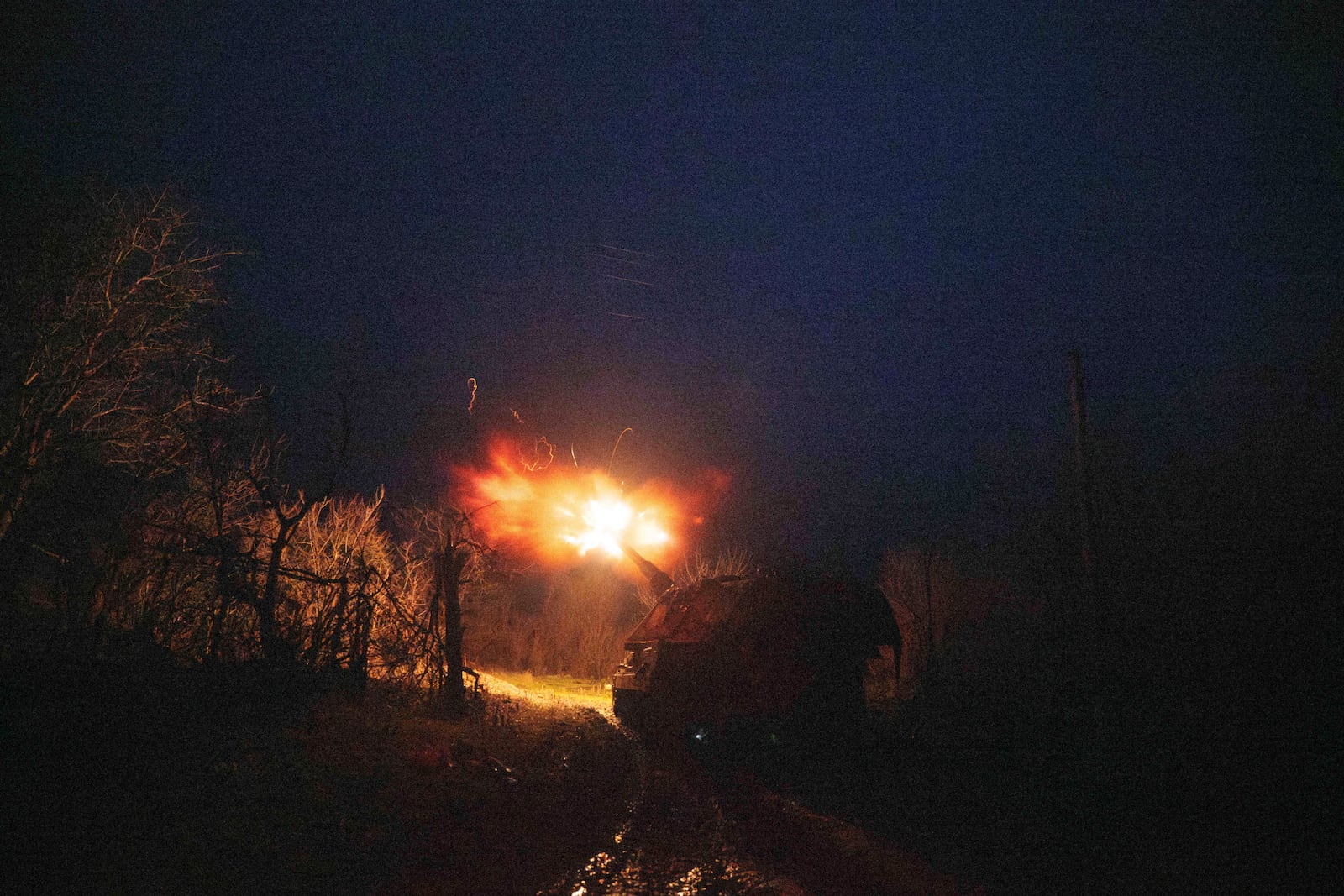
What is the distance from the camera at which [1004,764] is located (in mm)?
12047

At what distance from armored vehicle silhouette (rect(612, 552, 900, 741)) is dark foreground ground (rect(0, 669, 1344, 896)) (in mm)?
1669

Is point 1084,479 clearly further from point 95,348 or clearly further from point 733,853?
point 95,348

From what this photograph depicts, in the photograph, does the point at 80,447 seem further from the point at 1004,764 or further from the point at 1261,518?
the point at 1261,518

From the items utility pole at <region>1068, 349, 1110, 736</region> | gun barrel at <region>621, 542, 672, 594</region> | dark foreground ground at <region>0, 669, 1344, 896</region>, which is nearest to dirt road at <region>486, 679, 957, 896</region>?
dark foreground ground at <region>0, 669, 1344, 896</region>

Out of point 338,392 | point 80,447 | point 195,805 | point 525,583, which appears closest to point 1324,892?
point 195,805

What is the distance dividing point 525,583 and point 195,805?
37380 millimetres

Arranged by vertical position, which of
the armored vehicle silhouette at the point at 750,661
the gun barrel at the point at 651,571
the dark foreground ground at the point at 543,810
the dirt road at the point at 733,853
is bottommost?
the dirt road at the point at 733,853

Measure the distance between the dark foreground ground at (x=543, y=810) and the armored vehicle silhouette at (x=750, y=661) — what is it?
167cm

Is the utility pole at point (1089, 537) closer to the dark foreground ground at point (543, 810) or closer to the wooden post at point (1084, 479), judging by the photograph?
the wooden post at point (1084, 479)

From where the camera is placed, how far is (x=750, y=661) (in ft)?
46.3

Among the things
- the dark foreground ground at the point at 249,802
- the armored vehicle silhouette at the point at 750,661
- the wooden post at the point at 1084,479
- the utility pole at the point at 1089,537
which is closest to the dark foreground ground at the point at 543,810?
the dark foreground ground at the point at 249,802

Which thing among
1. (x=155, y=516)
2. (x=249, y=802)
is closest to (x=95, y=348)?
(x=155, y=516)

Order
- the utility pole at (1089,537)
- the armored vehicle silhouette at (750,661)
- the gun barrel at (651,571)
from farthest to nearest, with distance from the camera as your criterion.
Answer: the gun barrel at (651,571) → the armored vehicle silhouette at (750,661) → the utility pole at (1089,537)

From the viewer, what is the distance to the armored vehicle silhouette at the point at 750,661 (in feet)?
45.7
